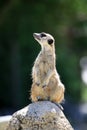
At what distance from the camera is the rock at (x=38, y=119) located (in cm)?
817

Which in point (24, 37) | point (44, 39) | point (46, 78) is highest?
point (44, 39)

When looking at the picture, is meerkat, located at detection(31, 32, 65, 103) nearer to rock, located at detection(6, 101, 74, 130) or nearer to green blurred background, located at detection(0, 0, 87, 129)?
rock, located at detection(6, 101, 74, 130)

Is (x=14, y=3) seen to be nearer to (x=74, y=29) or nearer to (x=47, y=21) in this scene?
(x=47, y=21)

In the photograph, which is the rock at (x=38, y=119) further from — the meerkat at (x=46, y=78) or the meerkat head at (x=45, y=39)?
the meerkat head at (x=45, y=39)

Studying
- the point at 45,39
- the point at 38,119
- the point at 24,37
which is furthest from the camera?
the point at 24,37

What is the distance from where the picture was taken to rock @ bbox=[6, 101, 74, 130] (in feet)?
26.8

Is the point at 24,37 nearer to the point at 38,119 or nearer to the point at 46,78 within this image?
the point at 46,78

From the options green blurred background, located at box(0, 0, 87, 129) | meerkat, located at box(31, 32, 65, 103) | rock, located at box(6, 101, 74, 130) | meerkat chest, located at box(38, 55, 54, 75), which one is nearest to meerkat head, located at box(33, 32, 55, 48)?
meerkat, located at box(31, 32, 65, 103)

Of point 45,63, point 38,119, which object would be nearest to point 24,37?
point 45,63

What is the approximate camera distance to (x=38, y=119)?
8.16 meters

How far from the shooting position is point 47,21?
88.8 ft

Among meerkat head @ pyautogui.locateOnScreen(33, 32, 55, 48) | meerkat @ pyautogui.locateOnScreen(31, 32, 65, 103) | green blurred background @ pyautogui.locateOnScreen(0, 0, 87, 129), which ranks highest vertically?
meerkat head @ pyautogui.locateOnScreen(33, 32, 55, 48)

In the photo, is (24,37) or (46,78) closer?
(46,78)

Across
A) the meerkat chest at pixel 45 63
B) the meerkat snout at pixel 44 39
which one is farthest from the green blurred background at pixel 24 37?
the meerkat snout at pixel 44 39
